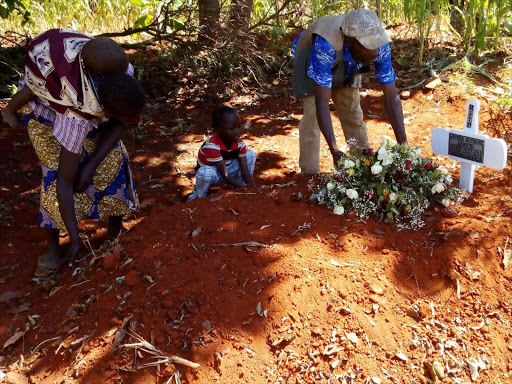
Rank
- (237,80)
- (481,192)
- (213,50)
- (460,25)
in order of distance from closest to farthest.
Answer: (481,192), (213,50), (237,80), (460,25)

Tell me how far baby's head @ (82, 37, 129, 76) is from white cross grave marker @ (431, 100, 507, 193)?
1972mm

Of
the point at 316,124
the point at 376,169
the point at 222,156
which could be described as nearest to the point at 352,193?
the point at 376,169

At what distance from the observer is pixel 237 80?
20.6 ft

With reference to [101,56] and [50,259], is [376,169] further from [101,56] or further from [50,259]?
[50,259]

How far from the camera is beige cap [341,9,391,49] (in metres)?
3.15

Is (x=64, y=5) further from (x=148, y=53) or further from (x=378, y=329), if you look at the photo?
(x=378, y=329)

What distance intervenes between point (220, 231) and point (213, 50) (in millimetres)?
3318

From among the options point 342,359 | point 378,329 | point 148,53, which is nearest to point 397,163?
point 378,329

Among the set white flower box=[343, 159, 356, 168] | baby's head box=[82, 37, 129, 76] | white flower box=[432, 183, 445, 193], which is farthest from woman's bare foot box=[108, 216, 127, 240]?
white flower box=[432, 183, 445, 193]

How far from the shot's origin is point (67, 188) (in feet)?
9.96

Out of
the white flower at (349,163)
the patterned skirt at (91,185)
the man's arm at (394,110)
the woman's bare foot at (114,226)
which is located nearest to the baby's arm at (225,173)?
the patterned skirt at (91,185)

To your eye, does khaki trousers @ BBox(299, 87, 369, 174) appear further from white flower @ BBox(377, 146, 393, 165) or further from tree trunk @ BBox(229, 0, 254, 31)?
tree trunk @ BBox(229, 0, 254, 31)

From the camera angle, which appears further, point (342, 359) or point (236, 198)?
point (236, 198)

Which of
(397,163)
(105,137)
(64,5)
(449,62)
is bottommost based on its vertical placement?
(449,62)
